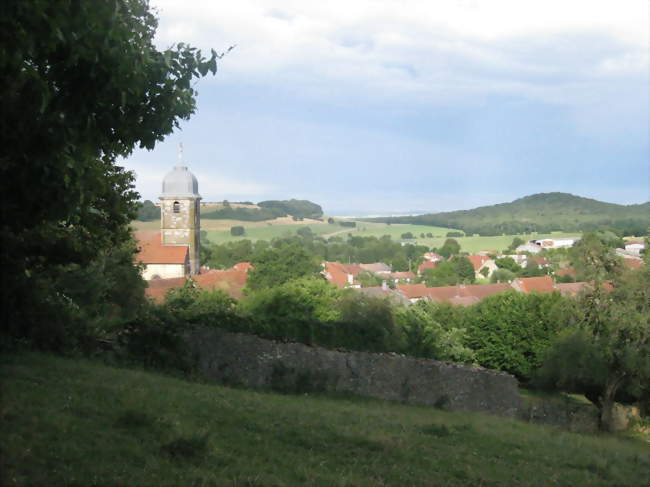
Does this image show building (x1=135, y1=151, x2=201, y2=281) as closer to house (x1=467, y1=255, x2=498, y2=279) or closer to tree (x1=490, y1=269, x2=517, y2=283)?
tree (x1=490, y1=269, x2=517, y2=283)

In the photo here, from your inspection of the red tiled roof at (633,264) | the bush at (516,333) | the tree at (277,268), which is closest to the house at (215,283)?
the tree at (277,268)

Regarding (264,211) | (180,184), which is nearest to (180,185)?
(180,184)

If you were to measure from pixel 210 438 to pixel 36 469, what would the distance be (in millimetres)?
2307

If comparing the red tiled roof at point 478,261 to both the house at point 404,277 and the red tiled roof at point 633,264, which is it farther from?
the red tiled roof at point 633,264

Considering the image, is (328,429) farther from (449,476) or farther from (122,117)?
(122,117)

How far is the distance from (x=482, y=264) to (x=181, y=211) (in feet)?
240

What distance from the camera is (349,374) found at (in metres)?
17.6

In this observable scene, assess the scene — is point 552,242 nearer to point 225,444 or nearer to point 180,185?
point 180,185

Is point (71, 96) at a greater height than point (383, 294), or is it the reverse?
point (71, 96)

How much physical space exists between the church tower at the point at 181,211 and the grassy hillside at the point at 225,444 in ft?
254

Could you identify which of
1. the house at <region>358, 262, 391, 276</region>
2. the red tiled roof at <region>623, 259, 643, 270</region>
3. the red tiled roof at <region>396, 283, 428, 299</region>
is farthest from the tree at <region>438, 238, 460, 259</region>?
the red tiled roof at <region>623, 259, 643, 270</region>

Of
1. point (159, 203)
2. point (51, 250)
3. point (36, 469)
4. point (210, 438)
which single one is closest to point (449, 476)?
point (210, 438)

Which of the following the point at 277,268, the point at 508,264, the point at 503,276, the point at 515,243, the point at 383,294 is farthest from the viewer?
the point at 515,243

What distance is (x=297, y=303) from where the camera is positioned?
35.5 metres
